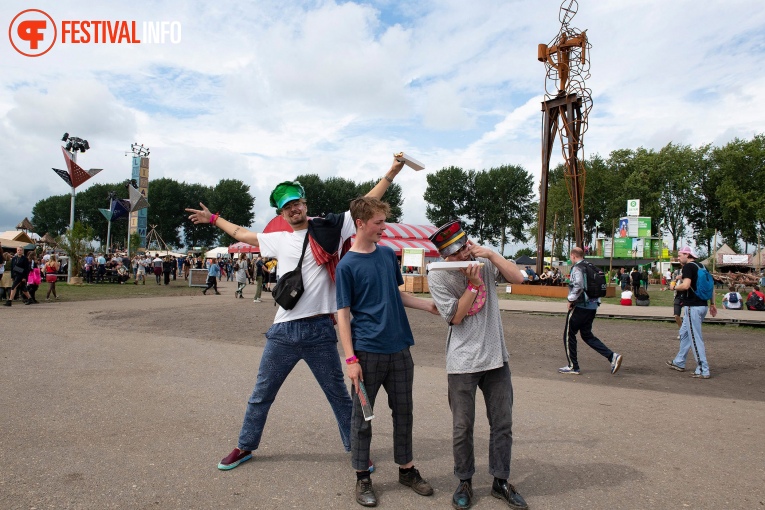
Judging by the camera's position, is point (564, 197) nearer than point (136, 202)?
No

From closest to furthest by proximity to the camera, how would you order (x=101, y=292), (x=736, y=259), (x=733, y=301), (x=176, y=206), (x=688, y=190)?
(x=733, y=301) → (x=101, y=292) → (x=736, y=259) → (x=688, y=190) → (x=176, y=206)

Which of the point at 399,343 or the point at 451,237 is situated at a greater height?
the point at 451,237

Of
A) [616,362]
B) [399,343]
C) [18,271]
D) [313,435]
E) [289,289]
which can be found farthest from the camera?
[18,271]

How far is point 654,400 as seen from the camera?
610cm

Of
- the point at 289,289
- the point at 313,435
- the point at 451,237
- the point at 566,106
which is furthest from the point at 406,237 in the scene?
the point at 451,237

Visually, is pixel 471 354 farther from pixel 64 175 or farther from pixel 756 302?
pixel 64 175

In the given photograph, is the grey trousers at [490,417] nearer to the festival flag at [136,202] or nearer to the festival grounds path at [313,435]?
the festival grounds path at [313,435]

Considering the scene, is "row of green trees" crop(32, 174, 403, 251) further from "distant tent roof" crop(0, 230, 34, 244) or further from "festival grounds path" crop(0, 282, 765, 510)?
"festival grounds path" crop(0, 282, 765, 510)

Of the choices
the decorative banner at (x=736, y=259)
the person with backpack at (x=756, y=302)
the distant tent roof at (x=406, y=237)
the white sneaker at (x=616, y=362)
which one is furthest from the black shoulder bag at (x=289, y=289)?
the decorative banner at (x=736, y=259)

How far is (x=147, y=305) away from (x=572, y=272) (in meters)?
12.9

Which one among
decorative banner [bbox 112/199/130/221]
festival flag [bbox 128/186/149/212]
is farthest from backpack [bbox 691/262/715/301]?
decorative banner [bbox 112/199/130/221]

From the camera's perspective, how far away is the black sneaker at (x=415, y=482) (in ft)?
11.1

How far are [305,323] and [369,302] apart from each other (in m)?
0.57

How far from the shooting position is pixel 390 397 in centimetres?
352
